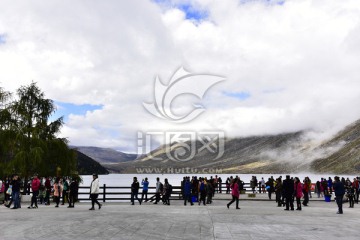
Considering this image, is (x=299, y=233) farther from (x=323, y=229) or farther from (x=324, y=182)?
(x=324, y=182)

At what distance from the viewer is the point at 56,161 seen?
1231 inches

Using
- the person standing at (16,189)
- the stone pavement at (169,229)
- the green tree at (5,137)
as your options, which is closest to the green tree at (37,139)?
the green tree at (5,137)

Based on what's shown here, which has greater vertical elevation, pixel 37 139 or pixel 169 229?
pixel 37 139

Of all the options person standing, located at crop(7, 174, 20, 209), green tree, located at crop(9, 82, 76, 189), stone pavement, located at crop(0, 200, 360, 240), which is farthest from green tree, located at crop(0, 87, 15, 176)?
stone pavement, located at crop(0, 200, 360, 240)

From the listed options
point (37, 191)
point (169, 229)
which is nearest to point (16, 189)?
point (37, 191)

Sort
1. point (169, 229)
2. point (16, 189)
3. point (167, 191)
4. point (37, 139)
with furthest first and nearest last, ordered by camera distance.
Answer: point (37, 139) → point (167, 191) → point (16, 189) → point (169, 229)

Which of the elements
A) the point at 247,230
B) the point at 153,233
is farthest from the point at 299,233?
the point at 153,233

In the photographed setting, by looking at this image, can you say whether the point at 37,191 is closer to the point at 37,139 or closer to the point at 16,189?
the point at 16,189

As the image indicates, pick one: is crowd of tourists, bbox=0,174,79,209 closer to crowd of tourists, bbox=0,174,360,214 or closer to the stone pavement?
crowd of tourists, bbox=0,174,360,214

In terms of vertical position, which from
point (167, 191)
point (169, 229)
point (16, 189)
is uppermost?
point (16, 189)

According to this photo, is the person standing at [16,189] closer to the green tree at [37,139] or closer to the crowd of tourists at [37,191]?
the crowd of tourists at [37,191]

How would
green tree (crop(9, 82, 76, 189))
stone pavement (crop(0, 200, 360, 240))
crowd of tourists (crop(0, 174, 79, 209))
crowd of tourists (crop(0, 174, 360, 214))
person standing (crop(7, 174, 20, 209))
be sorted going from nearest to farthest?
1. stone pavement (crop(0, 200, 360, 240))
2. crowd of tourists (crop(0, 174, 360, 214))
3. person standing (crop(7, 174, 20, 209))
4. crowd of tourists (crop(0, 174, 79, 209))
5. green tree (crop(9, 82, 76, 189))

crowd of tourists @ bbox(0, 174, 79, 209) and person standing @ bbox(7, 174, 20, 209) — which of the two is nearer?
person standing @ bbox(7, 174, 20, 209)

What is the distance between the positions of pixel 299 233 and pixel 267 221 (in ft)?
11.3
